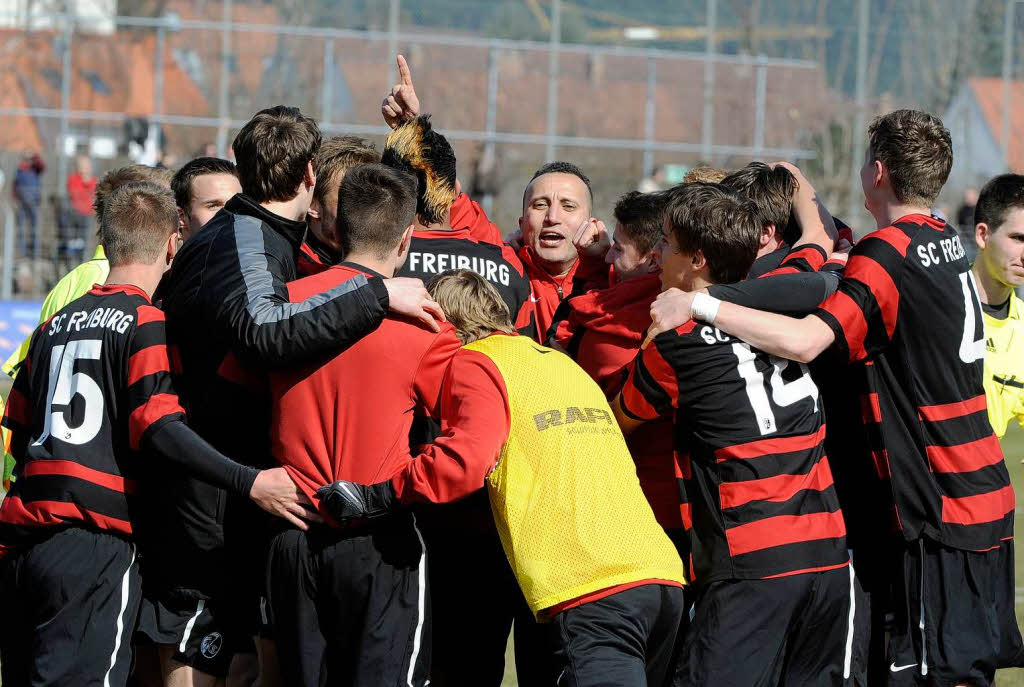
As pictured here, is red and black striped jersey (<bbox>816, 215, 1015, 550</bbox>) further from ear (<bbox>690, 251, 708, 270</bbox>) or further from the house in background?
the house in background

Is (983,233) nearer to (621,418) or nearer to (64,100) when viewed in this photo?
(621,418)

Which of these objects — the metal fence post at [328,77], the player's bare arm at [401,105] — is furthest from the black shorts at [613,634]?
the metal fence post at [328,77]

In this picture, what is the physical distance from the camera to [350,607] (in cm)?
392

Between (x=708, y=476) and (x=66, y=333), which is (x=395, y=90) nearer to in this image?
(x=66, y=333)

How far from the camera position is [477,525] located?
180 inches

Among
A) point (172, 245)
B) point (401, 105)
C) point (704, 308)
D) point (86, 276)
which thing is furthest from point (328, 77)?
point (704, 308)

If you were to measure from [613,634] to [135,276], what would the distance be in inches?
87.3

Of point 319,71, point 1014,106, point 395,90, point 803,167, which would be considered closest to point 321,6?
point 319,71

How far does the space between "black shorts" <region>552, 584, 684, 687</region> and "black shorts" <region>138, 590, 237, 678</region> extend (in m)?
1.39

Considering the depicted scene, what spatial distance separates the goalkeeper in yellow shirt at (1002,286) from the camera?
546 centimetres

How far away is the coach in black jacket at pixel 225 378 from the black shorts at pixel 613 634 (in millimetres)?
1068

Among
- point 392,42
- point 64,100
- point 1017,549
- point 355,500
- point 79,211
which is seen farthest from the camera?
point 392,42

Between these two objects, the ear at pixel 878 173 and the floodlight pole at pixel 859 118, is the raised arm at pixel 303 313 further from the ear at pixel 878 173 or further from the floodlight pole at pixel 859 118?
the floodlight pole at pixel 859 118

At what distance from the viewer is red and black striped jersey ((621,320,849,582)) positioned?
13.2ft
